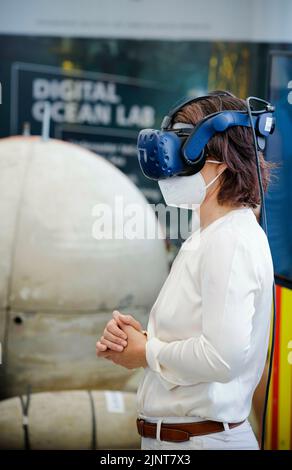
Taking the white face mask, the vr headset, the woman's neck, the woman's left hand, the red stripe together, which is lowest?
the red stripe

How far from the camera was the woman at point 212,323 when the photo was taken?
1.18 meters

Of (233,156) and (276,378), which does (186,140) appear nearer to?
(233,156)

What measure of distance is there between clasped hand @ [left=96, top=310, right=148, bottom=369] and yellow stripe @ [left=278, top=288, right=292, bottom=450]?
83 cm

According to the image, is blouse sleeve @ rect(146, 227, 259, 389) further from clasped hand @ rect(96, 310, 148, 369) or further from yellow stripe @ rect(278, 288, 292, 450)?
yellow stripe @ rect(278, 288, 292, 450)

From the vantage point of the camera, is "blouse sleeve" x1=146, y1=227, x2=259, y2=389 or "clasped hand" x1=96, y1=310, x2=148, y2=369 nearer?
"blouse sleeve" x1=146, y1=227, x2=259, y2=389

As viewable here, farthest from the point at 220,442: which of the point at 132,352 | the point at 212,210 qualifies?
the point at 212,210

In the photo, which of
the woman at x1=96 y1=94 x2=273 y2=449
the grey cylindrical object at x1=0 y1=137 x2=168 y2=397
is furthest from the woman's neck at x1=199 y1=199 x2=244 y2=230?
the grey cylindrical object at x1=0 y1=137 x2=168 y2=397

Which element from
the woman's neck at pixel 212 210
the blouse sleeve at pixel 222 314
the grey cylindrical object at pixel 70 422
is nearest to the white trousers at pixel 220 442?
the blouse sleeve at pixel 222 314

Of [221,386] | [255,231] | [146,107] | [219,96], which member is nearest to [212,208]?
[255,231]

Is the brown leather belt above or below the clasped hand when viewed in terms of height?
below

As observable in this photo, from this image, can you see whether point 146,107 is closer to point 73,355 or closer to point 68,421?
point 73,355

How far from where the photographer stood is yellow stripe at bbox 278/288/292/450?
6.76ft

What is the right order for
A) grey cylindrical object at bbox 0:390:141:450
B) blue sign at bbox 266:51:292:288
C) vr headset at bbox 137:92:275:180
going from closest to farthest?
vr headset at bbox 137:92:275:180
blue sign at bbox 266:51:292:288
grey cylindrical object at bbox 0:390:141:450
